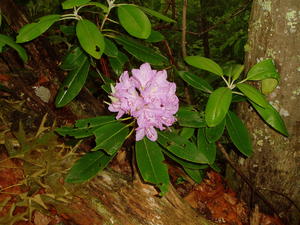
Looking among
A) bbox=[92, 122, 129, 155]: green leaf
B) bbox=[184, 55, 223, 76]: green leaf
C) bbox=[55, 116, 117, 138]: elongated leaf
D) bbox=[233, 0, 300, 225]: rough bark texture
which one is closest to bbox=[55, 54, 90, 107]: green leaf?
bbox=[55, 116, 117, 138]: elongated leaf

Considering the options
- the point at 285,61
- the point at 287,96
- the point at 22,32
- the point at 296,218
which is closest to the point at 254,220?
the point at 296,218

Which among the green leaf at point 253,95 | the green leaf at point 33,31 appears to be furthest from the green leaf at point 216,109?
the green leaf at point 33,31

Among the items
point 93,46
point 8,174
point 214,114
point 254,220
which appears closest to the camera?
point 93,46

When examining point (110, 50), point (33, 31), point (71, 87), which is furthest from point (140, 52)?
point (33, 31)

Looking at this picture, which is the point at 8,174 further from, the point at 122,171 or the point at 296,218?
the point at 296,218

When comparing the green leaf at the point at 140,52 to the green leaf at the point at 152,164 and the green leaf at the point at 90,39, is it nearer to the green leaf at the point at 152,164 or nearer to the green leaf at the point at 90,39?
the green leaf at the point at 90,39

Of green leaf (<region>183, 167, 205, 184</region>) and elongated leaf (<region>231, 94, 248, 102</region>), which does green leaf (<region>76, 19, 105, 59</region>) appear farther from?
green leaf (<region>183, 167, 205, 184</region>)
